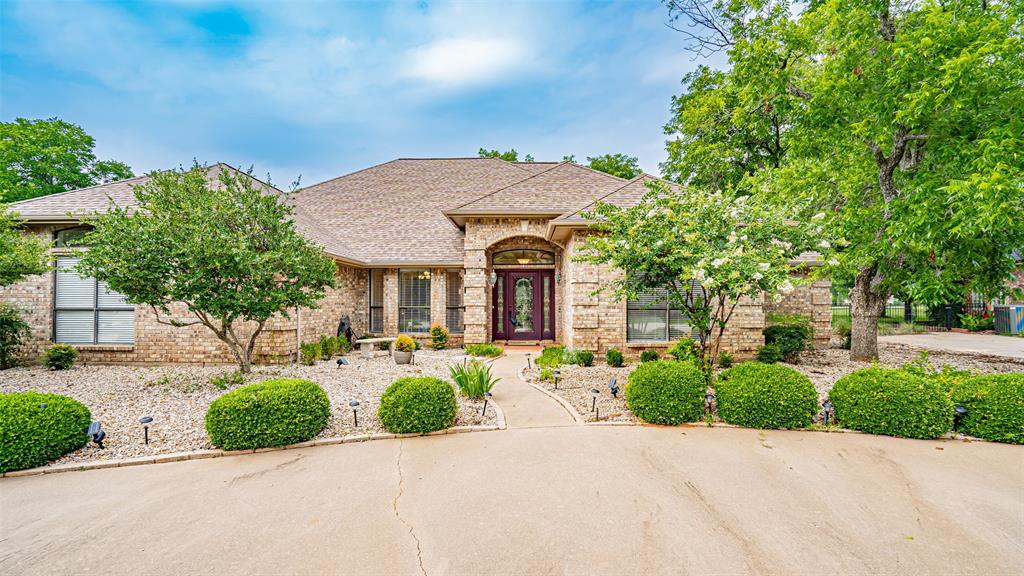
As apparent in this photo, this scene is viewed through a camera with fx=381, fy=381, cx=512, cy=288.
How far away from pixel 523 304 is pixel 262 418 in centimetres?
920

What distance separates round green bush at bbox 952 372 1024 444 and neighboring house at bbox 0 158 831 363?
435 centimetres

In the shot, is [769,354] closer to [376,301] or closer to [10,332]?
[376,301]

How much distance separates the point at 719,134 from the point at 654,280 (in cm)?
1174

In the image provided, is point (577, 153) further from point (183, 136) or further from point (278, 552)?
point (278, 552)

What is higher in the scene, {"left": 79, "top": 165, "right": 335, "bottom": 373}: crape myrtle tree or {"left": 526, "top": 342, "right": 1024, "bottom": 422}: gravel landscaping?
{"left": 79, "top": 165, "right": 335, "bottom": 373}: crape myrtle tree

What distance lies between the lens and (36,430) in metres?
3.92

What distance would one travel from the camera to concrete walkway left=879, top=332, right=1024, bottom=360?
1098 centimetres

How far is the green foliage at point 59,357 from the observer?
8477mm

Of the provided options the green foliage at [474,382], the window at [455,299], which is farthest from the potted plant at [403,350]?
the green foliage at [474,382]

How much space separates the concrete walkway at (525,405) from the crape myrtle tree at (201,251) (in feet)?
13.4

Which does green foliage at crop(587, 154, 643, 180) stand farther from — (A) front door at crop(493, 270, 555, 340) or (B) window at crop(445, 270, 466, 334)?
(B) window at crop(445, 270, 466, 334)

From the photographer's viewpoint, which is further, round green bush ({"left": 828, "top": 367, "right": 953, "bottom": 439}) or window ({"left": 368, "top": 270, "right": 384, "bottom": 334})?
window ({"left": 368, "top": 270, "right": 384, "bottom": 334})

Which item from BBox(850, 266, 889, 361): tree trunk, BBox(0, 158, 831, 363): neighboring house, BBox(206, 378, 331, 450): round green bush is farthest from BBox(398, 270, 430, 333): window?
BBox(850, 266, 889, 361): tree trunk

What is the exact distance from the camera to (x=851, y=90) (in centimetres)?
780
